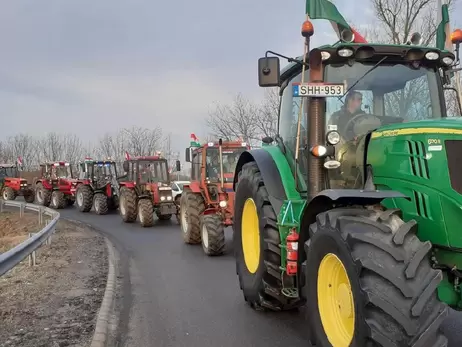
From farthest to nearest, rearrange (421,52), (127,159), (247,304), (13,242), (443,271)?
(127,159)
(13,242)
(247,304)
(421,52)
(443,271)

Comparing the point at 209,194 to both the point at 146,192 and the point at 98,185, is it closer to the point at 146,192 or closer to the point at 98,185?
the point at 146,192

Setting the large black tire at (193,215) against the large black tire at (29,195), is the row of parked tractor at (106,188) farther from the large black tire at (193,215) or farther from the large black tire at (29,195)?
the large black tire at (193,215)

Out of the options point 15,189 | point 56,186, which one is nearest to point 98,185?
point 56,186

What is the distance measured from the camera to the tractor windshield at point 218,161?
11891 mm

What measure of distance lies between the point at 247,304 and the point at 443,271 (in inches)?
122

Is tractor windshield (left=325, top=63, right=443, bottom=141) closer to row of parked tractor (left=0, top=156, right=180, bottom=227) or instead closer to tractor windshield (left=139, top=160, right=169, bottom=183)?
row of parked tractor (left=0, top=156, right=180, bottom=227)

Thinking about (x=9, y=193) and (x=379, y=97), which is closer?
(x=379, y=97)

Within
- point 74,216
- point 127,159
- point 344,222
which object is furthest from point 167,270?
point 74,216

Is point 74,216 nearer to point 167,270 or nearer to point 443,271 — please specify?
point 167,270

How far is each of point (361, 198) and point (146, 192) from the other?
1387 cm

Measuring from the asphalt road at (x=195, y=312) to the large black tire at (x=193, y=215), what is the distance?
1020mm

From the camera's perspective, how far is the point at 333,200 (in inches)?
148

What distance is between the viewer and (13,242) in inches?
493

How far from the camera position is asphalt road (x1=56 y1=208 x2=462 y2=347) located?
4.83 meters
